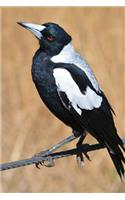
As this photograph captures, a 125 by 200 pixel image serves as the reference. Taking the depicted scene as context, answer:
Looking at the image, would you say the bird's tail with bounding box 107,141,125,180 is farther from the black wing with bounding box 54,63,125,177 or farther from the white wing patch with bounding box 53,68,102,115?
the white wing patch with bounding box 53,68,102,115

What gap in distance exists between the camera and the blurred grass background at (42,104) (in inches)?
216

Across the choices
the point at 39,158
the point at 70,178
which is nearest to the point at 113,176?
the point at 70,178

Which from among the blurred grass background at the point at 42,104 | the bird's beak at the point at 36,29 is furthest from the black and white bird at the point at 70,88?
the blurred grass background at the point at 42,104

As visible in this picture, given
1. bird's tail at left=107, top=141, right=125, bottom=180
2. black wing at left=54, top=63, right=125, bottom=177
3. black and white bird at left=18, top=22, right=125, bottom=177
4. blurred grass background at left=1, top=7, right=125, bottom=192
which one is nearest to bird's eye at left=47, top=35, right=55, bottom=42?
black and white bird at left=18, top=22, right=125, bottom=177

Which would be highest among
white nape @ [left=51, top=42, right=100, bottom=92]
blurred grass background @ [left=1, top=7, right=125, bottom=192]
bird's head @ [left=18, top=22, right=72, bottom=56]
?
bird's head @ [left=18, top=22, right=72, bottom=56]

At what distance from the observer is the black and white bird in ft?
13.2

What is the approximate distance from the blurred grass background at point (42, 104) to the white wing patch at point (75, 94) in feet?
4.25

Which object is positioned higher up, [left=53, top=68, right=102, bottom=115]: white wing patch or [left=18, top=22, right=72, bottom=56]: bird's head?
[left=18, top=22, right=72, bottom=56]: bird's head

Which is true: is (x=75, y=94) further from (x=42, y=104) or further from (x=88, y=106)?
(x=42, y=104)

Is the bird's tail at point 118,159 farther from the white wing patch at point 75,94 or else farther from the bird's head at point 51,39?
the bird's head at point 51,39

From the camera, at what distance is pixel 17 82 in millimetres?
5719

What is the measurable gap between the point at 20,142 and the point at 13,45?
24.5 inches

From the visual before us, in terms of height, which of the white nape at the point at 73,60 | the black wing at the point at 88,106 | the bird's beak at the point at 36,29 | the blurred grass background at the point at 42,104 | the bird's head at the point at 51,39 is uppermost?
the bird's beak at the point at 36,29

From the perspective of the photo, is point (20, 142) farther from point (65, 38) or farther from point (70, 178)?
point (65, 38)
